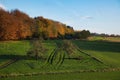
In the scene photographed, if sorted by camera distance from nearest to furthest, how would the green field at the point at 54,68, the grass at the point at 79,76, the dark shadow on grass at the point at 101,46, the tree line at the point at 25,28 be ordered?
the grass at the point at 79,76
the green field at the point at 54,68
the dark shadow on grass at the point at 101,46
the tree line at the point at 25,28

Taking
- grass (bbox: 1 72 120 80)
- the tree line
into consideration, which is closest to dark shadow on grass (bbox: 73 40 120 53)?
the tree line

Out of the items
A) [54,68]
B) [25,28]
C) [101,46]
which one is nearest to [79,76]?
[54,68]

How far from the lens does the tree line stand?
97.6 metres

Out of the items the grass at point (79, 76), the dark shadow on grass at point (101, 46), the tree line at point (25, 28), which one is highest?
the tree line at point (25, 28)

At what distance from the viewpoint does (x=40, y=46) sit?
6134cm

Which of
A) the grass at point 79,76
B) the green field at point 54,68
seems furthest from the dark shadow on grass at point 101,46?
the grass at point 79,76

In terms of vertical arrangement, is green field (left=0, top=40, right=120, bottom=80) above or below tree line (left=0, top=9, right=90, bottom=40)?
below

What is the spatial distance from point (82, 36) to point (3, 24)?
8130 cm

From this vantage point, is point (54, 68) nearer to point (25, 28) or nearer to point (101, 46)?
point (101, 46)

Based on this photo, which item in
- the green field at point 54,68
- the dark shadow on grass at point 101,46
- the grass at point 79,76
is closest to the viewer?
the grass at point 79,76

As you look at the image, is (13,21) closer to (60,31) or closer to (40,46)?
(40,46)

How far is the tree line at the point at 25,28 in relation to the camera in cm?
9762

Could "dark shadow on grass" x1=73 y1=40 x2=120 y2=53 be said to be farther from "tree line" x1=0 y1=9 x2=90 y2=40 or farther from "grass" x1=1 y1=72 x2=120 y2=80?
"grass" x1=1 y1=72 x2=120 y2=80

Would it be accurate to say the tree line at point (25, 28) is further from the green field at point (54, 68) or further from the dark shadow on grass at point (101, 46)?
the green field at point (54, 68)
